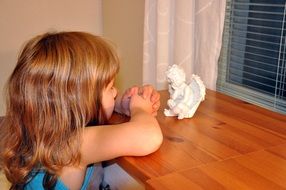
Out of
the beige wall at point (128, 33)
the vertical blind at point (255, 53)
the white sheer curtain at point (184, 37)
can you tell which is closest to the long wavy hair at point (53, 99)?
the white sheer curtain at point (184, 37)

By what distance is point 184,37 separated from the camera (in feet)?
4.91

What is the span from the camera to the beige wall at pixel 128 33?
1.99 m

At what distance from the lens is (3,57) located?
7.23 ft

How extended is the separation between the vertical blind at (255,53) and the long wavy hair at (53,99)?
0.78m

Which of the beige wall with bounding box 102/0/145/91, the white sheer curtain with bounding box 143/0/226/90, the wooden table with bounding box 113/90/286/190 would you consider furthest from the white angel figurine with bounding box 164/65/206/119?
the beige wall with bounding box 102/0/145/91

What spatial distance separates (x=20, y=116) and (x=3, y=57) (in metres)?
1.49

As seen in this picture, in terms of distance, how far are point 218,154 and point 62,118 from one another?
0.36m

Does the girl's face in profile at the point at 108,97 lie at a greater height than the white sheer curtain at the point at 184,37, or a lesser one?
lesser

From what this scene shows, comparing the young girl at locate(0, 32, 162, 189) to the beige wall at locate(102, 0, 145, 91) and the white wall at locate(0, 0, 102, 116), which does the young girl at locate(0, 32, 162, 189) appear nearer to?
the beige wall at locate(102, 0, 145, 91)

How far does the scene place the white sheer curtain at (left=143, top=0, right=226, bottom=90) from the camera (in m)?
1.39

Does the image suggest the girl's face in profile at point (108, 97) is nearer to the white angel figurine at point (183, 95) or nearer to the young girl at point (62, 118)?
the young girl at point (62, 118)

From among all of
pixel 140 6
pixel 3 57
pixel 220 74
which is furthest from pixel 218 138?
pixel 3 57

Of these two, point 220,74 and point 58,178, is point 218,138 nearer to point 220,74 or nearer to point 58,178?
point 58,178

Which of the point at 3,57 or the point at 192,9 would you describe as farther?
the point at 3,57
